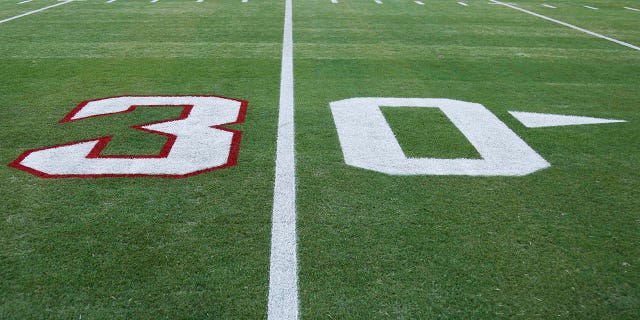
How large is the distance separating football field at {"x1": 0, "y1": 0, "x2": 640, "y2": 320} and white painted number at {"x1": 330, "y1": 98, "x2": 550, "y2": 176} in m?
0.02

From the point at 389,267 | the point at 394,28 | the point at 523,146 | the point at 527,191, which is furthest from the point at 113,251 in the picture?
the point at 394,28

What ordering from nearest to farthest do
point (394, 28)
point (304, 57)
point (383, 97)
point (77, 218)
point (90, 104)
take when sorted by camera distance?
point (77, 218), point (90, 104), point (383, 97), point (304, 57), point (394, 28)

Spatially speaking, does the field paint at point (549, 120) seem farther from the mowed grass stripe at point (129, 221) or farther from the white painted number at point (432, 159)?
the mowed grass stripe at point (129, 221)

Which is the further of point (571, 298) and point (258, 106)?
point (258, 106)

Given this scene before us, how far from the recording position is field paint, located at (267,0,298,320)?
2734mm

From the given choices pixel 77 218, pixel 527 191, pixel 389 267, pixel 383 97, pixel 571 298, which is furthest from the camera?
pixel 383 97

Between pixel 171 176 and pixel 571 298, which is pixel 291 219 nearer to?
pixel 171 176

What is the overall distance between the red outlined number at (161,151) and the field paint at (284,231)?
40 centimetres

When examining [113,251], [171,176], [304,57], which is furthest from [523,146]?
[304,57]

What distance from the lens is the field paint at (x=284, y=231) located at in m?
2.73

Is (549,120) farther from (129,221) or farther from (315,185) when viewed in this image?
(129,221)

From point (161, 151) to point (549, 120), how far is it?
3.68m

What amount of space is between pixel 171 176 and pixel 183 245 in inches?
38.5

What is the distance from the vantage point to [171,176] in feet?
13.3
